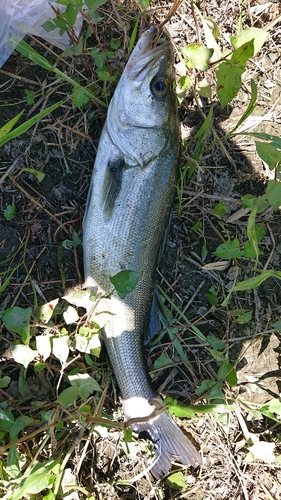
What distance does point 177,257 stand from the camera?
3.25m

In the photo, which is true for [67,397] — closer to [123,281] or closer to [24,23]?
[123,281]

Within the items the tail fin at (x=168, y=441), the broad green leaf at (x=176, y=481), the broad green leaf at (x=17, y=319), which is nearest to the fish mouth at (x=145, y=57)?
the broad green leaf at (x=17, y=319)

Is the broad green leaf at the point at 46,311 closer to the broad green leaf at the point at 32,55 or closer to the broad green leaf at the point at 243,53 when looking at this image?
the broad green leaf at the point at 32,55

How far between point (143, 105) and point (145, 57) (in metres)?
0.30

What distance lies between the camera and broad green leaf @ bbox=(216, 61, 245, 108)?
2639mm

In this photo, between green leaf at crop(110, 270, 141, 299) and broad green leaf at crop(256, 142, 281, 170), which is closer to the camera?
green leaf at crop(110, 270, 141, 299)

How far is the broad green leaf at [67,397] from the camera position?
2.41 m

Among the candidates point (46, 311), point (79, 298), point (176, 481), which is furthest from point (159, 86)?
point (176, 481)

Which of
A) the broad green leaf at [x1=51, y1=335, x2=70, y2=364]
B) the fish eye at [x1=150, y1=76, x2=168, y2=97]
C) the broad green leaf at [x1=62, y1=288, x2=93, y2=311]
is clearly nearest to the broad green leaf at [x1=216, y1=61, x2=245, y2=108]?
the fish eye at [x1=150, y1=76, x2=168, y2=97]

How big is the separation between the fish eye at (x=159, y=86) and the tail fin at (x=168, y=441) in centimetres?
205

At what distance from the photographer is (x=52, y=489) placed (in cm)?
252

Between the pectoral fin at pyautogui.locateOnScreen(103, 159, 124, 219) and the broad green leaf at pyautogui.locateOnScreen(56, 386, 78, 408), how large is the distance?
3.54 feet

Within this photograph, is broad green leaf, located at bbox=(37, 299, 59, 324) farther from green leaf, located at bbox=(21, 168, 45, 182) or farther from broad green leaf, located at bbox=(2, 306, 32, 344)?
green leaf, located at bbox=(21, 168, 45, 182)

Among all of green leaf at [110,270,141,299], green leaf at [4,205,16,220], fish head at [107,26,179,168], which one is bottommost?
green leaf at [110,270,141,299]
